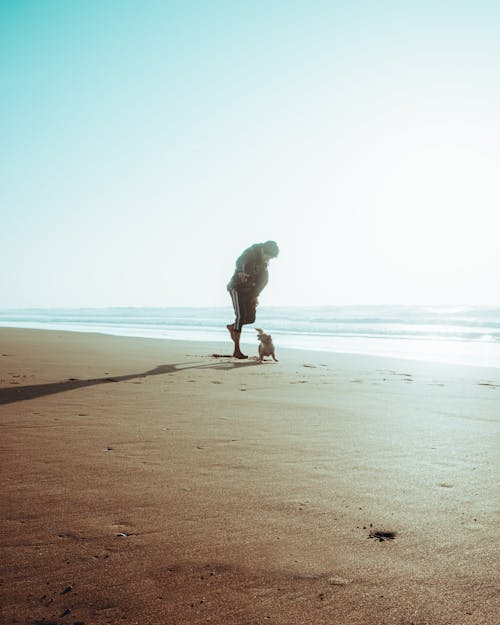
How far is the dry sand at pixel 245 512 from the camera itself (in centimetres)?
142

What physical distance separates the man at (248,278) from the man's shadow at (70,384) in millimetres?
2079

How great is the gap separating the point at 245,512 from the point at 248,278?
759cm

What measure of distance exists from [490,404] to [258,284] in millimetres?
5602

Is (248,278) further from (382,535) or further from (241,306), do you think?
(382,535)

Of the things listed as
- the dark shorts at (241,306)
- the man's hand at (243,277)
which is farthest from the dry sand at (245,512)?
the man's hand at (243,277)

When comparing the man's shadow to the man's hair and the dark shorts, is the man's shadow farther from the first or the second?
the man's hair

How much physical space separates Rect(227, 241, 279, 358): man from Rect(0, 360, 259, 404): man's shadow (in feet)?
6.82

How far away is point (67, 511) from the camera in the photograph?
1977 millimetres

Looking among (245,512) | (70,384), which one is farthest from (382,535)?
(70,384)

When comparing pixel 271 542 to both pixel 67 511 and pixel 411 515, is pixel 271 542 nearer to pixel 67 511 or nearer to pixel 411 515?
pixel 411 515

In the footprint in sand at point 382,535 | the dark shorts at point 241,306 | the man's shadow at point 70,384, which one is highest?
the dark shorts at point 241,306

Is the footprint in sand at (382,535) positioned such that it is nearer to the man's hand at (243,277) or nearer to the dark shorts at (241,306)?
the dark shorts at (241,306)

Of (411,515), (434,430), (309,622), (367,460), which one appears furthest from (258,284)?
(309,622)

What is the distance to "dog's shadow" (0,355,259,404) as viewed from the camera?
14.5 ft
